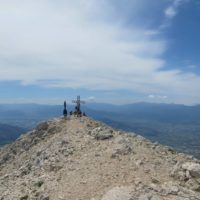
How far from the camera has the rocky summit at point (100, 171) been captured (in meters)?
29.9

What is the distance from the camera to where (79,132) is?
1907 inches

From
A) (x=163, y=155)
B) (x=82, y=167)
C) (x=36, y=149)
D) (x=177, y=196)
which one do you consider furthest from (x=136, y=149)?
(x=36, y=149)

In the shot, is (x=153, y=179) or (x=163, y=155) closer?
(x=153, y=179)

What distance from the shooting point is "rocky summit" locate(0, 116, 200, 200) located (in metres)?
29.9

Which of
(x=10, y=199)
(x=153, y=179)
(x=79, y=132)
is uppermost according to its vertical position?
(x=79, y=132)

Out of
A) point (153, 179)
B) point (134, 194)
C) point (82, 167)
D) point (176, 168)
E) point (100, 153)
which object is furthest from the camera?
point (100, 153)

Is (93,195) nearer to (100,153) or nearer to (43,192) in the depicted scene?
(43,192)

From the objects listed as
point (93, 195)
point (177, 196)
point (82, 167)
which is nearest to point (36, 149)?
point (82, 167)

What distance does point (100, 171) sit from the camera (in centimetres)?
3469

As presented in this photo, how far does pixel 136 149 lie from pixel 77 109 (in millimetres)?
22237

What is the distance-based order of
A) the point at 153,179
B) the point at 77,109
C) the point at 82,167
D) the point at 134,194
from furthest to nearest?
the point at 77,109 → the point at 82,167 → the point at 153,179 → the point at 134,194

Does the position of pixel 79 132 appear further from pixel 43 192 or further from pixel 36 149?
pixel 43 192

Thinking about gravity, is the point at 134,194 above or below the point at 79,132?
below

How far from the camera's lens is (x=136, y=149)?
40188 mm
